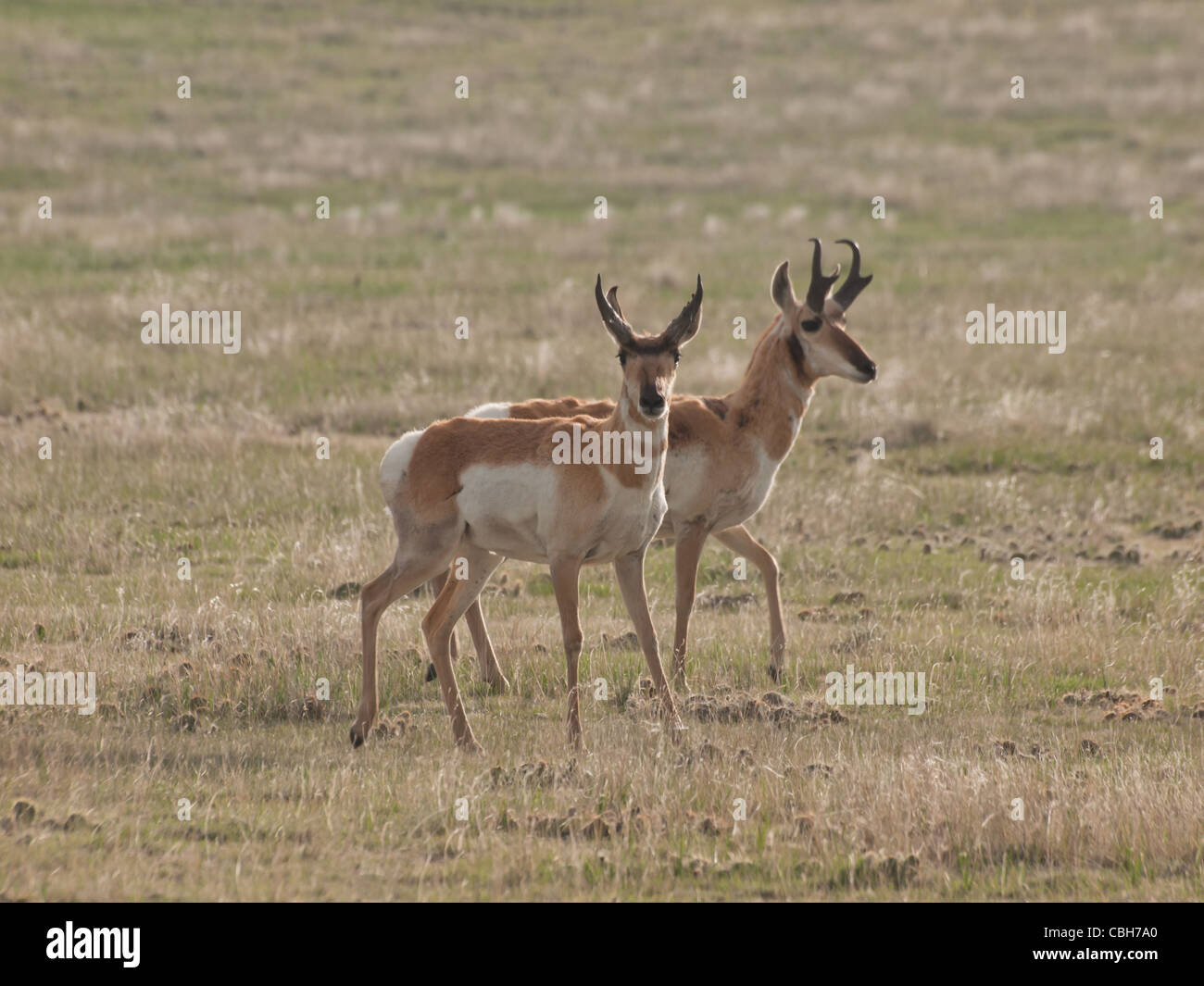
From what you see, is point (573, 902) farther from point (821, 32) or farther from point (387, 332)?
point (821, 32)

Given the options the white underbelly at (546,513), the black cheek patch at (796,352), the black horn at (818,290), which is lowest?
the white underbelly at (546,513)

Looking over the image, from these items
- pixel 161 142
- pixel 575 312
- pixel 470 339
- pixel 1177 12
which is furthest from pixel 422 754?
pixel 1177 12

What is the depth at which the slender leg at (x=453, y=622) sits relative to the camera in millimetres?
8867

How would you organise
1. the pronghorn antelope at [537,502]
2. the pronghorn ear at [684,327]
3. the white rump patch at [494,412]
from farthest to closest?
the white rump patch at [494,412] → the pronghorn antelope at [537,502] → the pronghorn ear at [684,327]

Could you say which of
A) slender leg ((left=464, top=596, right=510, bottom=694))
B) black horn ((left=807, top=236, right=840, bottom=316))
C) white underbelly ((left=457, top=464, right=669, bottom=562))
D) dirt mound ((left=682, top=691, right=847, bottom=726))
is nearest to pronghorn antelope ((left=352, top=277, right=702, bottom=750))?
white underbelly ((left=457, top=464, right=669, bottom=562))

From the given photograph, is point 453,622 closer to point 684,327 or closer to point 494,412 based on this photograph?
point 494,412

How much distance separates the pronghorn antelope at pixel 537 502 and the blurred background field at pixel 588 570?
21.1 inches

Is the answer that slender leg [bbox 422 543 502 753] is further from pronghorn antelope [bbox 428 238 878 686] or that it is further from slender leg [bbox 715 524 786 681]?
slender leg [bbox 715 524 786 681]

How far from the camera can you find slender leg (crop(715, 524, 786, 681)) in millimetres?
10562

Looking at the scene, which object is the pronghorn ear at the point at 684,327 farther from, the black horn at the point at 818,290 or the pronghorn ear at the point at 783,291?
the pronghorn ear at the point at 783,291

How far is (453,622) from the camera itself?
9.31m

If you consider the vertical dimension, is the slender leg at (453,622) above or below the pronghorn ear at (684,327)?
below

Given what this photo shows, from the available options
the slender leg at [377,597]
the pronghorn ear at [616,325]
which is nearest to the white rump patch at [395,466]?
the slender leg at [377,597]

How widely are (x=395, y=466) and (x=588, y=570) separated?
4.58m
